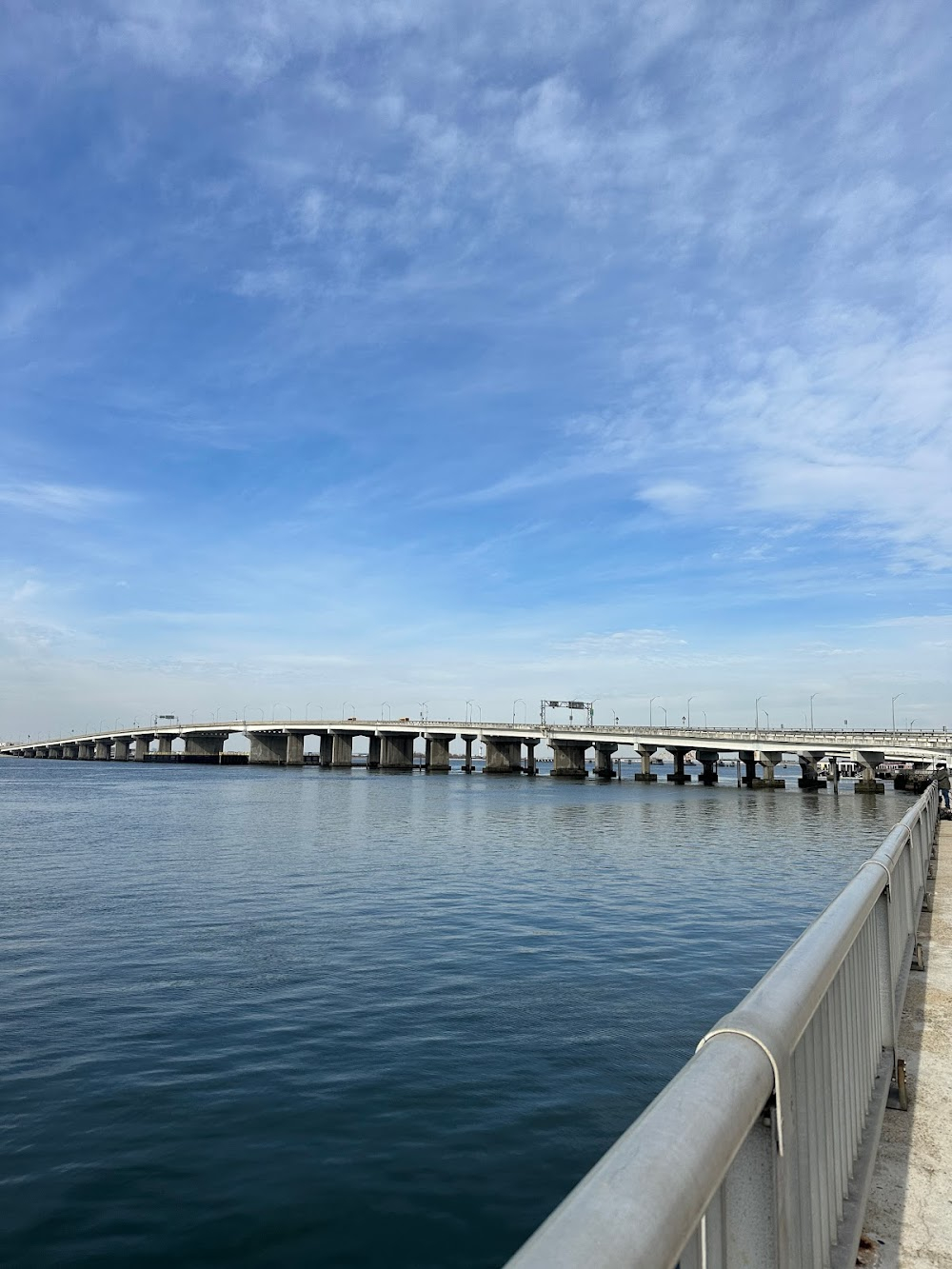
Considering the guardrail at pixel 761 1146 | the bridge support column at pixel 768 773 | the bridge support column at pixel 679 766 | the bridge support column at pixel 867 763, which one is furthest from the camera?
the bridge support column at pixel 679 766

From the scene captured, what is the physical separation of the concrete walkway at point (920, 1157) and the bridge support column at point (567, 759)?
174922mm

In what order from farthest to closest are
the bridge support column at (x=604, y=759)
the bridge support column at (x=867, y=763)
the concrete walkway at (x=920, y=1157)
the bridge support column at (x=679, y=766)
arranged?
1. the bridge support column at (x=604, y=759)
2. the bridge support column at (x=679, y=766)
3. the bridge support column at (x=867, y=763)
4. the concrete walkway at (x=920, y=1157)

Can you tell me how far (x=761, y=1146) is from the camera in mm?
3354

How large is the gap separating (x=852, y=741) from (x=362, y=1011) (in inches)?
4653

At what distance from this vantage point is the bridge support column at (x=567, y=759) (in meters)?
185

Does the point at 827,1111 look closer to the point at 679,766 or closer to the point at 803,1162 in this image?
the point at 803,1162

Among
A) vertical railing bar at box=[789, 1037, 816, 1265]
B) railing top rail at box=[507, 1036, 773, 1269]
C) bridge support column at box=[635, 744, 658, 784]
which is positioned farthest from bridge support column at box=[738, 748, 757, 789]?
railing top rail at box=[507, 1036, 773, 1269]

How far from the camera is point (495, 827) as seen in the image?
62.1 meters

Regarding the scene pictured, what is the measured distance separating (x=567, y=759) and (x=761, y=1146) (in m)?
187

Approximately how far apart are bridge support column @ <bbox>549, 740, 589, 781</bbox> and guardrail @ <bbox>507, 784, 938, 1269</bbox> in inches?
7045

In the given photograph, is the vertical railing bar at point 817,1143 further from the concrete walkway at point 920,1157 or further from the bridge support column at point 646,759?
the bridge support column at point 646,759

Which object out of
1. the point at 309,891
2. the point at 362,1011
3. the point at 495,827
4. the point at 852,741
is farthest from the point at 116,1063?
the point at 852,741

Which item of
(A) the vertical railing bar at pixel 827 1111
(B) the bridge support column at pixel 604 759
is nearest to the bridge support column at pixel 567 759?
(B) the bridge support column at pixel 604 759

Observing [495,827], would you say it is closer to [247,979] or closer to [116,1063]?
[247,979]
